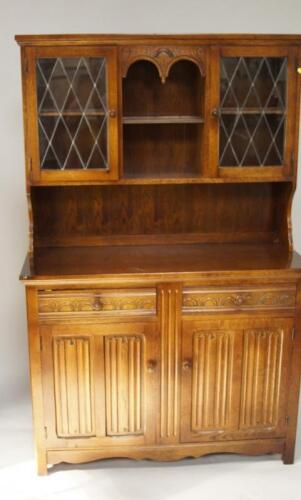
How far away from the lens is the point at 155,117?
7.65 feet

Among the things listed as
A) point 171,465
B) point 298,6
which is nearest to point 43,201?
point 171,465

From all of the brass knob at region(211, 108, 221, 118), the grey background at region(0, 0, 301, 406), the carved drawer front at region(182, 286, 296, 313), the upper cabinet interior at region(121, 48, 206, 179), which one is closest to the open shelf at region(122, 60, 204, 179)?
the upper cabinet interior at region(121, 48, 206, 179)

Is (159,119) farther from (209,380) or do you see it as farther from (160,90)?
(209,380)

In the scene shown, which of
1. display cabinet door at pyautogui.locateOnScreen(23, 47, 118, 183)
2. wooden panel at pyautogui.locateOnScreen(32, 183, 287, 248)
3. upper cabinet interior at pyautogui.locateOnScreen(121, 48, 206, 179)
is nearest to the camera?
display cabinet door at pyautogui.locateOnScreen(23, 47, 118, 183)

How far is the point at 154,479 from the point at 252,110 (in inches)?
58.4

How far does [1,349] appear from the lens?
2916 millimetres

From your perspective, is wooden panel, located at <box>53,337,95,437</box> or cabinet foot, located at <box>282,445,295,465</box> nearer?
wooden panel, located at <box>53,337,95,437</box>

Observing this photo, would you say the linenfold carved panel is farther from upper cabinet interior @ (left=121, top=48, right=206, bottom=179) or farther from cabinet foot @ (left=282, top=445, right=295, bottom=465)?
cabinet foot @ (left=282, top=445, right=295, bottom=465)

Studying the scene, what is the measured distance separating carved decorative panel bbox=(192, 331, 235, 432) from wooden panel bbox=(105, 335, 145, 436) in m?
0.21

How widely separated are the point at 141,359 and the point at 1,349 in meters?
0.98

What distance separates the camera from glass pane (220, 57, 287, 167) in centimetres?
220

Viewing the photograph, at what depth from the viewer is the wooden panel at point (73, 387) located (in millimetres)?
2201

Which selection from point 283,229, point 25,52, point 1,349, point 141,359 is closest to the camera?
point 25,52

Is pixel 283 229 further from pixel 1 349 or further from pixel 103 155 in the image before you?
pixel 1 349
